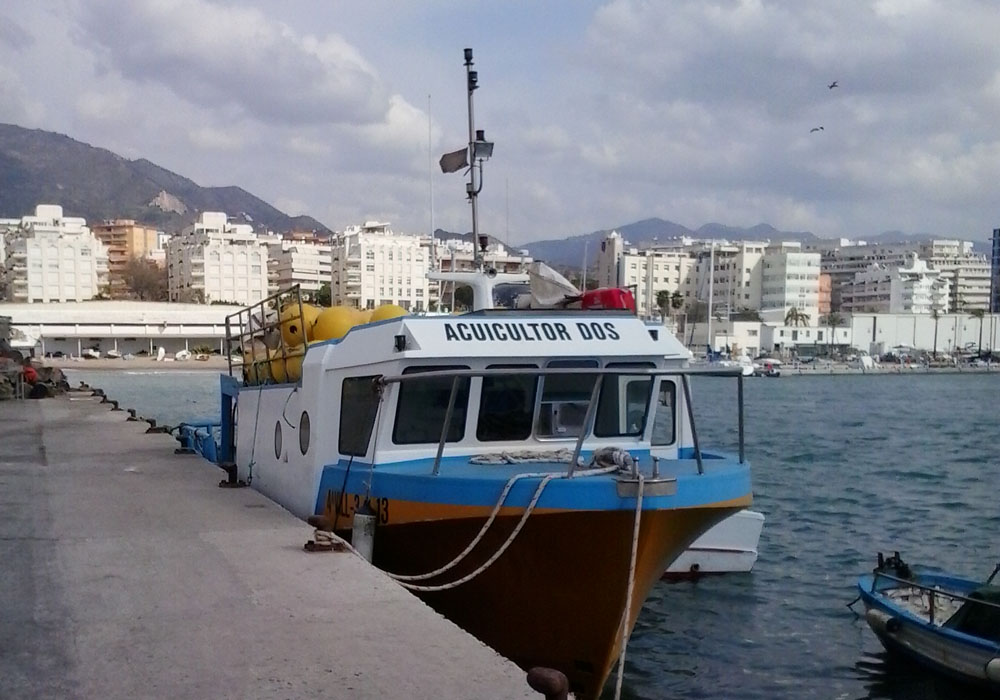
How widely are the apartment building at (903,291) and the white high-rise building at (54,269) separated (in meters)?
131

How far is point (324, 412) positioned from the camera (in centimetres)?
1005

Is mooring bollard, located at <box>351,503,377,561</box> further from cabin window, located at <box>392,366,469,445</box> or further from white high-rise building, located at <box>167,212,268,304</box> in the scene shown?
white high-rise building, located at <box>167,212,268,304</box>

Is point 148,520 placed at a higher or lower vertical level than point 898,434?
higher

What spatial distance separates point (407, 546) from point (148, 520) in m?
2.97

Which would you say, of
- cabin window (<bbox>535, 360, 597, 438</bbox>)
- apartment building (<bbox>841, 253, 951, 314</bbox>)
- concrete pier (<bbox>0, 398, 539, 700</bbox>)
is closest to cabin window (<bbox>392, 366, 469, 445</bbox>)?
cabin window (<bbox>535, 360, 597, 438</bbox>)

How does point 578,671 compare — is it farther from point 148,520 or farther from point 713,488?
point 148,520

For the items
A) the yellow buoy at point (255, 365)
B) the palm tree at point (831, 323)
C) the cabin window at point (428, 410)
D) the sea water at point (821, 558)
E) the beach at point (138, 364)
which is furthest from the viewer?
the palm tree at point (831, 323)

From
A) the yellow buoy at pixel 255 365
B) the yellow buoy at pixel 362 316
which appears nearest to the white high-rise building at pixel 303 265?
the yellow buoy at pixel 255 365

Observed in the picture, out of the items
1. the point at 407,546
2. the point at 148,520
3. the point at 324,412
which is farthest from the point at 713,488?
the point at 148,520

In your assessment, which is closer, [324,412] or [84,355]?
[324,412]

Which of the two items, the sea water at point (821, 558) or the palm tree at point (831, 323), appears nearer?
the sea water at point (821, 558)

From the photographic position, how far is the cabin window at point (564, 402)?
9445 millimetres

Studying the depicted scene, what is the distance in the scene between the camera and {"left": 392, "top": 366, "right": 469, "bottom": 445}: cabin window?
9211 millimetres

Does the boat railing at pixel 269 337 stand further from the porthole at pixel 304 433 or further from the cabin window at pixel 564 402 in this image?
the cabin window at pixel 564 402
